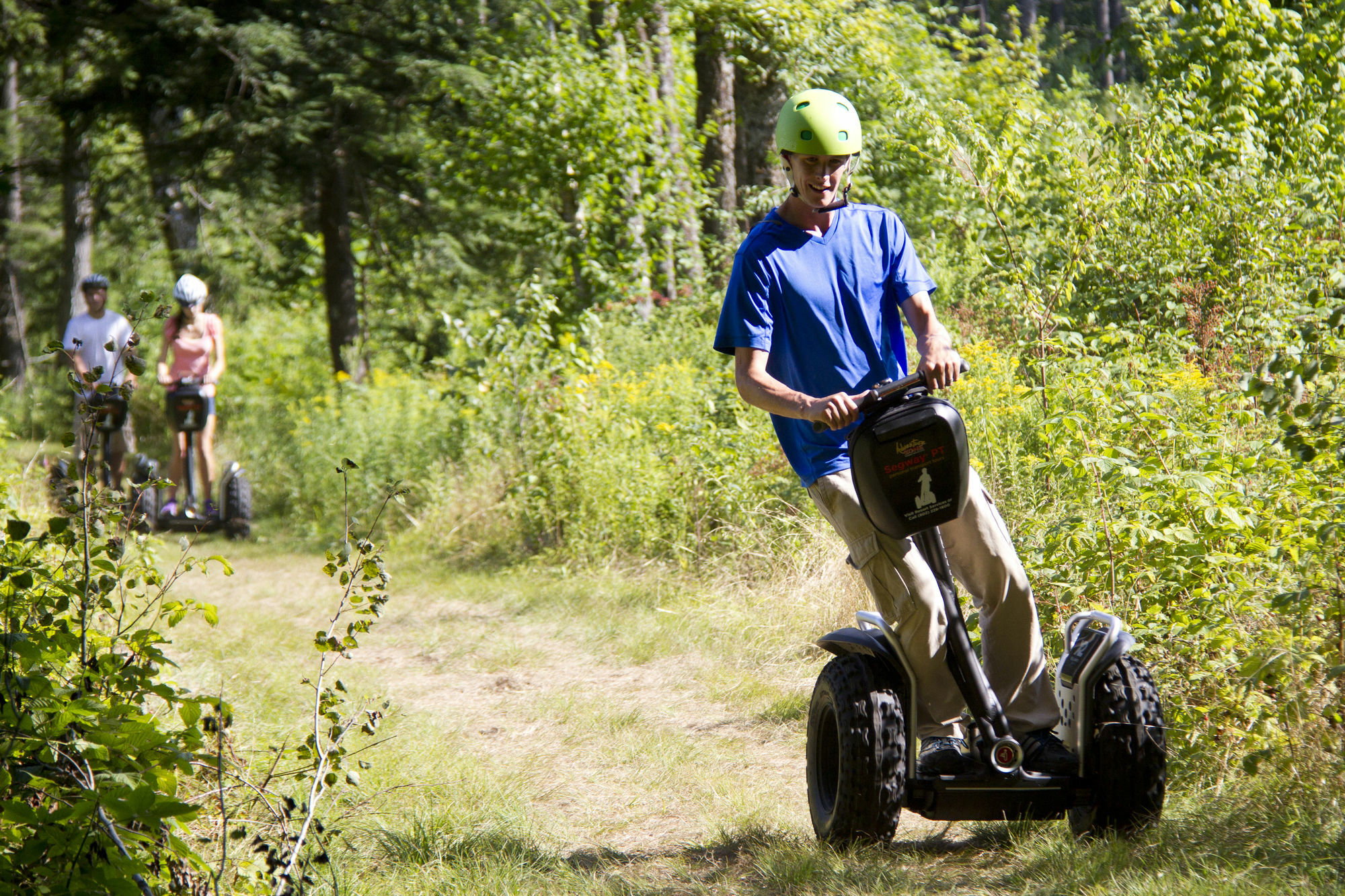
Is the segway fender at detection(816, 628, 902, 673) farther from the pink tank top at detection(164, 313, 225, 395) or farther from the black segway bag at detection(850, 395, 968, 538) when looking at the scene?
the pink tank top at detection(164, 313, 225, 395)

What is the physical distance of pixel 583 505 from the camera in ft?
25.3

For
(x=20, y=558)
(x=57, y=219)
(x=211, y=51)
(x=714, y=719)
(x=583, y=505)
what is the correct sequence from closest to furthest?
(x=20, y=558) → (x=714, y=719) → (x=583, y=505) → (x=211, y=51) → (x=57, y=219)

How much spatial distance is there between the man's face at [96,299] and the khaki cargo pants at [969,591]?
838 centimetres

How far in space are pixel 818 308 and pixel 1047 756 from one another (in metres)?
1.32

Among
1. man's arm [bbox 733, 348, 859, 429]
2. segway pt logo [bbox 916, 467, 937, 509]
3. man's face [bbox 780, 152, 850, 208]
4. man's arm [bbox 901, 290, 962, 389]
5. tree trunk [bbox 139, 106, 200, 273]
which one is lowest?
segway pt logo [bbox 916, 467, 937, 509]

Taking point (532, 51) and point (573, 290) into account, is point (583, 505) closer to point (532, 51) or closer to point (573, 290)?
point (573, 290)

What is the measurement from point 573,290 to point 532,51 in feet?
10.9

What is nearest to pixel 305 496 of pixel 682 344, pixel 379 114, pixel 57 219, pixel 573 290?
pixel 573 290

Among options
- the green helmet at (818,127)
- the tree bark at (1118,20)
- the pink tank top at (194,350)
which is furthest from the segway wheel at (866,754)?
the tree bark at (1118,20)

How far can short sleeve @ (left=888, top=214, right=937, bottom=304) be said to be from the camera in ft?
10.9

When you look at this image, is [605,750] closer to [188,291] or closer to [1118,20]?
[188,291]

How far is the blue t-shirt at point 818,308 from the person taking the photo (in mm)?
3246

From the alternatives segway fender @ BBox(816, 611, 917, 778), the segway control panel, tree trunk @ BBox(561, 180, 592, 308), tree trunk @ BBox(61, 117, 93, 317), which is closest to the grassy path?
segway fender @ BBox(816, 611, 917, 778)

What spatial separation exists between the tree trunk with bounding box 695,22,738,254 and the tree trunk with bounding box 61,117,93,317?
6.42 m
